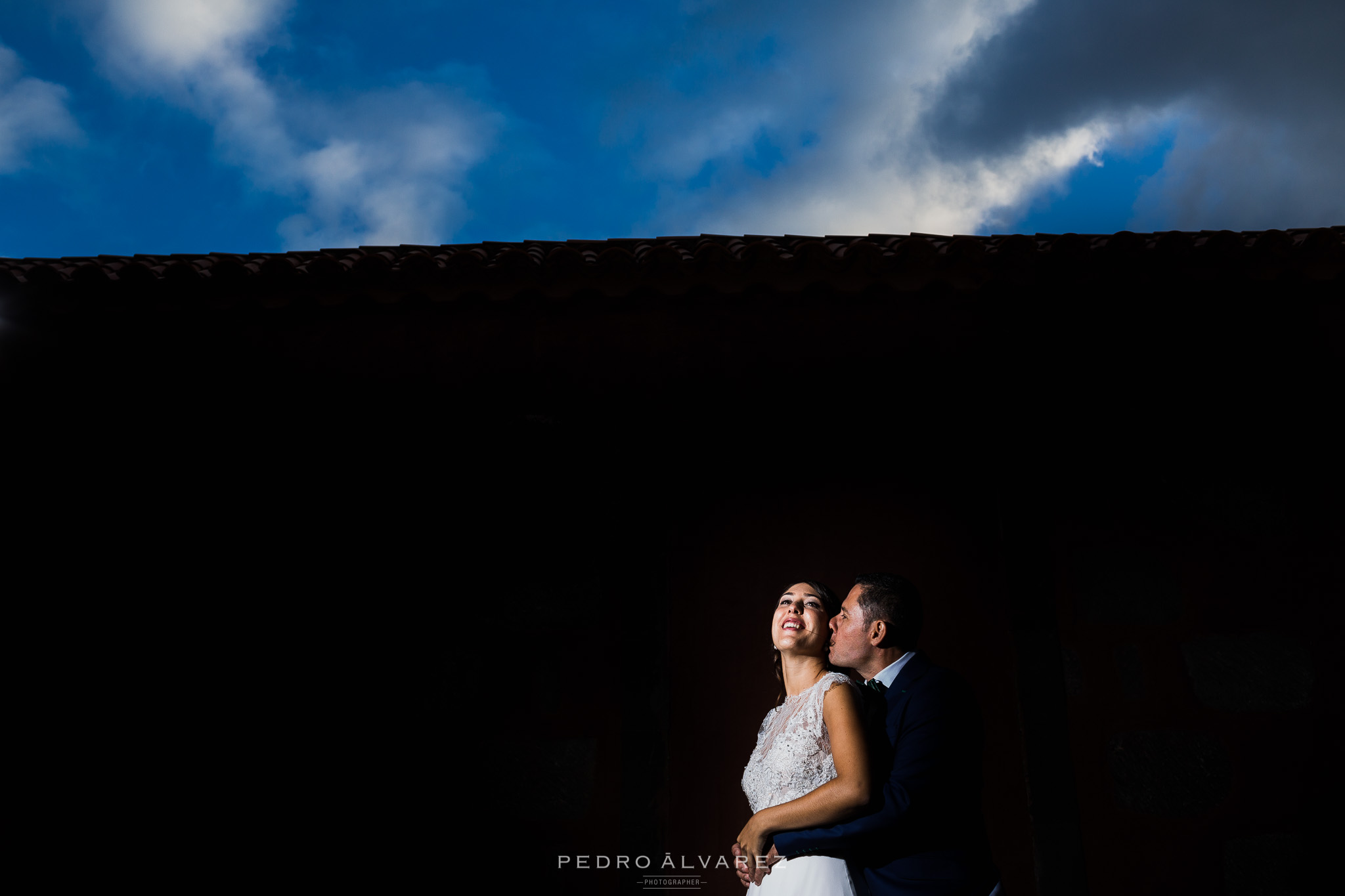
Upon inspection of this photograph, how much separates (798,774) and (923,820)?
44 cm

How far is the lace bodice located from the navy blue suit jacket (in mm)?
153

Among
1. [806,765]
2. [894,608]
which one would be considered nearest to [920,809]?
[806,765]

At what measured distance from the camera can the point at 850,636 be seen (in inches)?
126

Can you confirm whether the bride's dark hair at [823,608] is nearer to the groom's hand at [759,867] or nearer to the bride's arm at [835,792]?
the bride's arm at [835,792]

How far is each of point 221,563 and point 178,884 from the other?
1.49 m

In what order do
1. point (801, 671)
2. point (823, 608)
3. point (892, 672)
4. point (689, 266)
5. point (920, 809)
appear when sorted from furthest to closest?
1. point (689, 266)
2. point (823, 608)
3. point (801, 671)
4. point (892, 672)
5. point (920, 809)

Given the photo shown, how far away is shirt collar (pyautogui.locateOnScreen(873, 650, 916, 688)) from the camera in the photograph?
3020 mm

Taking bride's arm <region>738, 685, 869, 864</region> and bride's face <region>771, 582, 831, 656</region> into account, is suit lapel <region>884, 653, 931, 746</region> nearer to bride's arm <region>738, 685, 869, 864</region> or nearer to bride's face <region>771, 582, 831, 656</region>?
bride's arm <region>738, 685, 869, 864</region>

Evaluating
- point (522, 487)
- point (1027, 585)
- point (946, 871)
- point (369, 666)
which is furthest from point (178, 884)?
point (1027, 585)

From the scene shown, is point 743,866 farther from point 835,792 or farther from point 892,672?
point 892,672

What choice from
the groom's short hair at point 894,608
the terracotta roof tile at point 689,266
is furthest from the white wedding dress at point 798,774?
the terracotta roof tile at point 689,266

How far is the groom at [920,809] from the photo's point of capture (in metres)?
2.67

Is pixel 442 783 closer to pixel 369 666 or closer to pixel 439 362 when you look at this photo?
pixel 369 666

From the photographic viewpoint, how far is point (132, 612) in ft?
13.3
